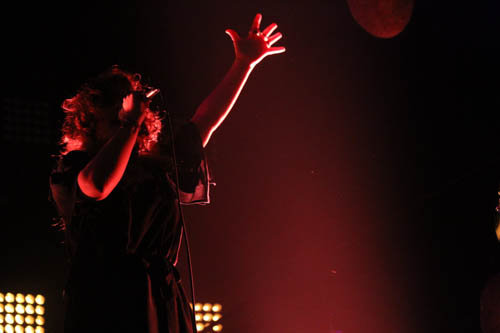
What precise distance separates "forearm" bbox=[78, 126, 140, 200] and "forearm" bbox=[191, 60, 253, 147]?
0.32 metres

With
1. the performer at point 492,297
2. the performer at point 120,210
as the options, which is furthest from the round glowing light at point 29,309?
the performer at point 492,297

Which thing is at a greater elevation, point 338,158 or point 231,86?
point 338,158

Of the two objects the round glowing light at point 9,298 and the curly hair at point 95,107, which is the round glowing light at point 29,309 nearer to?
the round glowing light at point 9,298

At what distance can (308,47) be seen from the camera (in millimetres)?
2594

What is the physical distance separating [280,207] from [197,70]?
710 millimetres

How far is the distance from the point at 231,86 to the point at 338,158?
4.31 ft

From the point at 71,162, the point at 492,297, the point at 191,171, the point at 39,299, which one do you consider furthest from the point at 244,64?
the point at 492,297

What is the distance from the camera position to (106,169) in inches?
38.7

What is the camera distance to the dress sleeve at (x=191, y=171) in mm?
1240

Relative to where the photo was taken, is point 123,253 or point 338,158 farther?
point 338,158

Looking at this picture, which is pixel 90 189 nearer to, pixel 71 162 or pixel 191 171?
pixel 71 162

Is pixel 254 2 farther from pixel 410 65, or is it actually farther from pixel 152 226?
pixel 152 226

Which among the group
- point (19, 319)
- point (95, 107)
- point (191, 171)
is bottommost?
point (19, 319)

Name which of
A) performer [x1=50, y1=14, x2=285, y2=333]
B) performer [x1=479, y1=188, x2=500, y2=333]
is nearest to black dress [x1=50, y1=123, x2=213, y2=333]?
performer [x1=50, y1=14, x2=285, y2=333]
